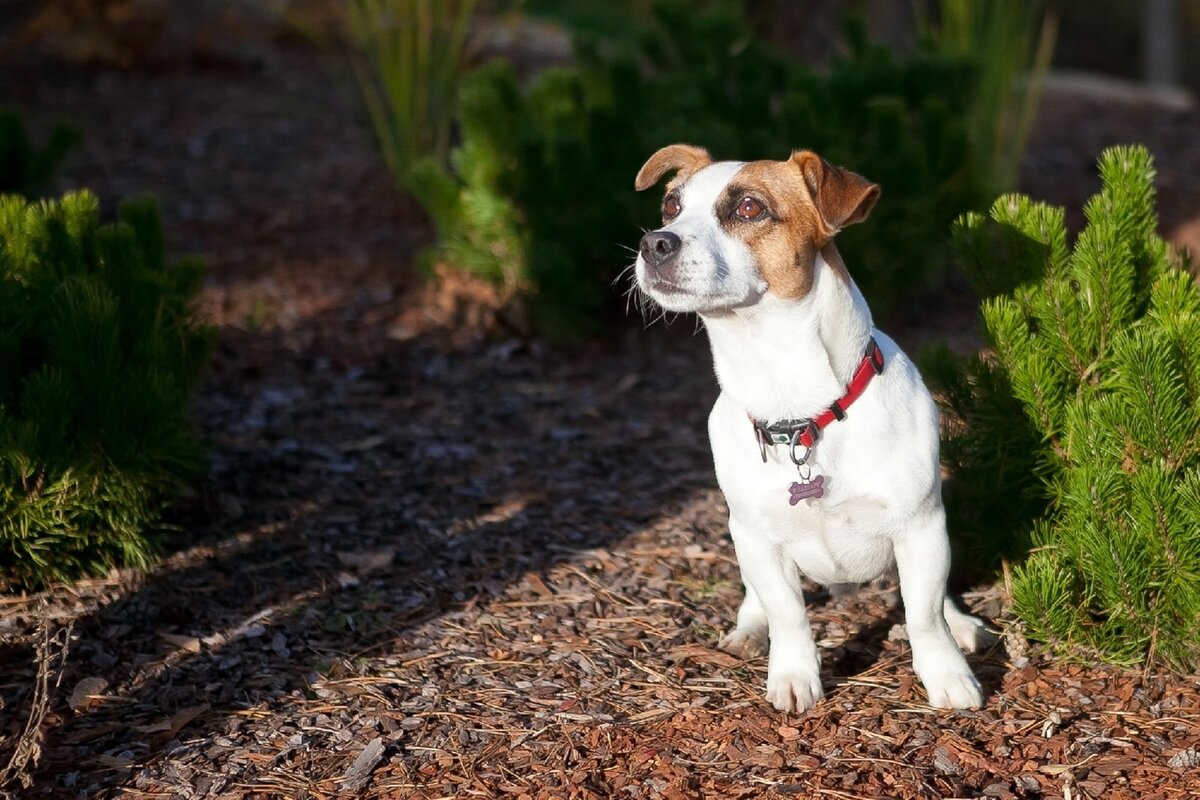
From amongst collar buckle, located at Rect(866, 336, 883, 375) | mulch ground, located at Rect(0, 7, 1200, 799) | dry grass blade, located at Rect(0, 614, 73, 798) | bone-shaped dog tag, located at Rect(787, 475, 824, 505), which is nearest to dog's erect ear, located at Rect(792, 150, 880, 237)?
collar buckle, located at Rect(866, 336, 883, 375)

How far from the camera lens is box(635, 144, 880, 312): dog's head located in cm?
335

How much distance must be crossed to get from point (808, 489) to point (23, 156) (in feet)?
15.1

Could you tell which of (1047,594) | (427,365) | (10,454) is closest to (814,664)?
(1047,594)

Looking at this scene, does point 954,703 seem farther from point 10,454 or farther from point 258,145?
point 258,145

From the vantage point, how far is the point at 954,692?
345 centimetres

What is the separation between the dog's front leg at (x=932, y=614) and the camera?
11.2 feet

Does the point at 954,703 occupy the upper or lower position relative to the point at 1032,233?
lower

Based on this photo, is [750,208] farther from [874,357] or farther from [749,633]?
[749,633]

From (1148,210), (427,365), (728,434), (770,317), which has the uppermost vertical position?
(1148,210)

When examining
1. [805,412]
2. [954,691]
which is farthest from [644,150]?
[954,691]

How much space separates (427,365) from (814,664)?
12.1 feet

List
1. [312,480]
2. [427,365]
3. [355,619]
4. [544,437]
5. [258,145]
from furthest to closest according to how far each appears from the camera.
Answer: [258,145], [427,365], [544,437], [312,480], [355,619]

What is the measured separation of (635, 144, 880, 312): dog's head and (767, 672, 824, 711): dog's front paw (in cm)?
102

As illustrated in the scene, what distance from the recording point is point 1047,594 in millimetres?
3545
